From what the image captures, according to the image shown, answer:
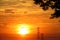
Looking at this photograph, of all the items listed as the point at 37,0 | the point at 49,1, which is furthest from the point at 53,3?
the point at 37,0

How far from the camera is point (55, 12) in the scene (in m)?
10.2

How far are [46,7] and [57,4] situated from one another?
1.89 feet

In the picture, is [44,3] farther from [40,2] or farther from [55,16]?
[55,16]

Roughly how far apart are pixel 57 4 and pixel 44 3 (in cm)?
62

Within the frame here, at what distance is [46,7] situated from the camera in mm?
10102

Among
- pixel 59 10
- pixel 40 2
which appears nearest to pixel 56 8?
pixel 59 10

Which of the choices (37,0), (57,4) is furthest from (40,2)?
(57,4)

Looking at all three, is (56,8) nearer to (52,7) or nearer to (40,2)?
(52,7)

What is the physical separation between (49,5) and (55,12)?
453 mm

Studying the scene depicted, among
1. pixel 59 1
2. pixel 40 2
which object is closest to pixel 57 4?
pixel 59 1

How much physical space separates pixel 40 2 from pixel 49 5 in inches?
22.5

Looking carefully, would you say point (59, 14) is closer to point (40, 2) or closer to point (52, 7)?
point (52, 7)

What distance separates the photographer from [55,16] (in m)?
10.3

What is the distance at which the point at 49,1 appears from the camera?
32.7 ft
